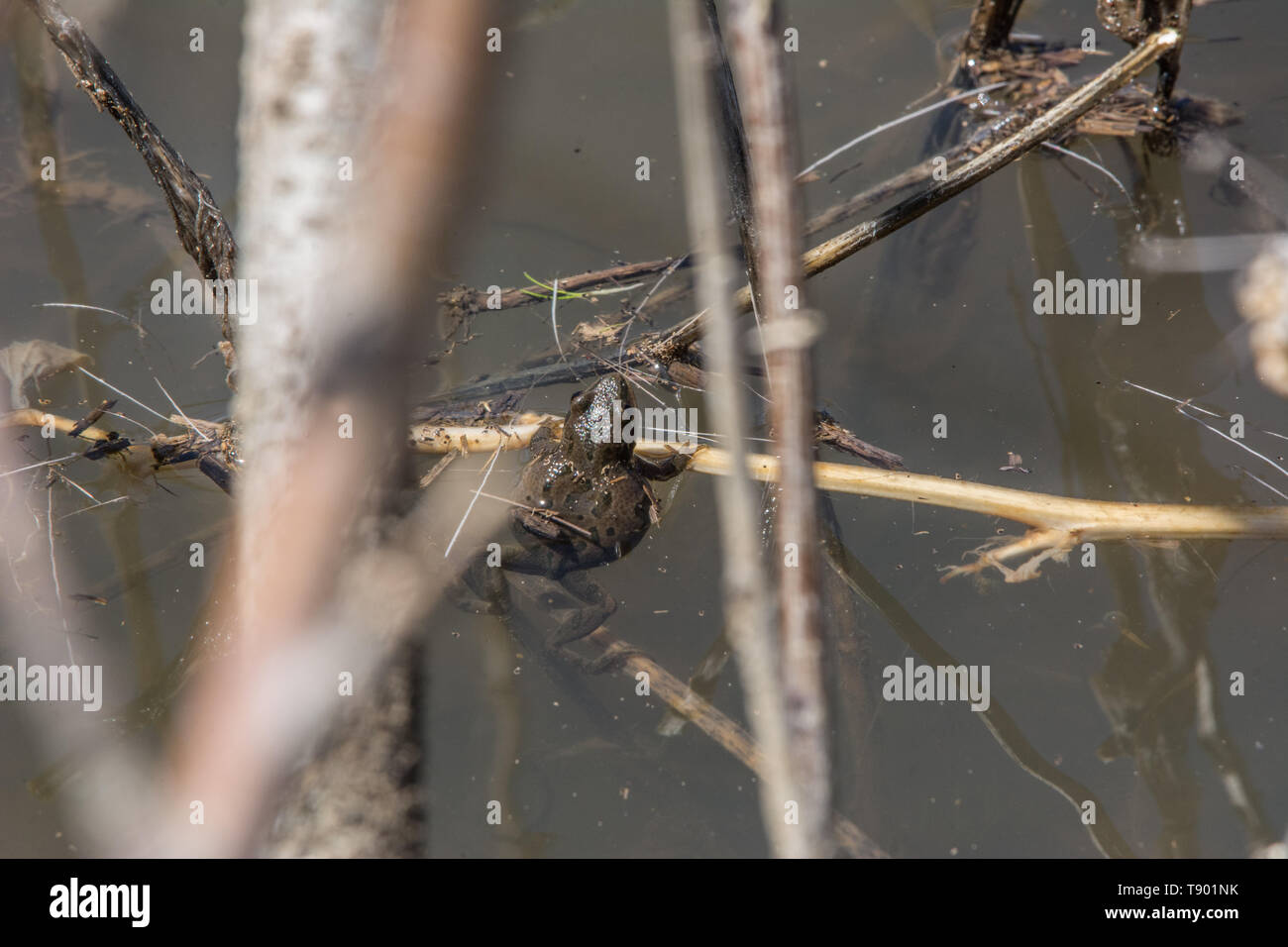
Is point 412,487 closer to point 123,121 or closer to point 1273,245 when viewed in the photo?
point 123,121

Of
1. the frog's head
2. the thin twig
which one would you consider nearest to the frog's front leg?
the frog's head

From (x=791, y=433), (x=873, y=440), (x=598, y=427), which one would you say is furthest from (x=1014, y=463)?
(x=791, y=433)

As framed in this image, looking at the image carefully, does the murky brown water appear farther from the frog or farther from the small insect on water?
the frog

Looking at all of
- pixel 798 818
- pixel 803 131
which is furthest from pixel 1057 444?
pixel 798 818

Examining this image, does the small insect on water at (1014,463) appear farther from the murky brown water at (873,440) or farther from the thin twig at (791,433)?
the thin twig at (791,433)

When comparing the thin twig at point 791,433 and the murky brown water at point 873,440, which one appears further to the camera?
the murky brown water at point 873,440

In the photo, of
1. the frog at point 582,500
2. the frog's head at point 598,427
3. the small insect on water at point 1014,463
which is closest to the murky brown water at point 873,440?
the small insect on water at point 1014,463

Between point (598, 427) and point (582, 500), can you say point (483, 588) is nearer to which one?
point (582, 500)

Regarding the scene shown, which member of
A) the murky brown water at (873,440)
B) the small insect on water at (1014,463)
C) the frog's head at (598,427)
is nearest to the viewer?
the murky brown water at (873,440)
